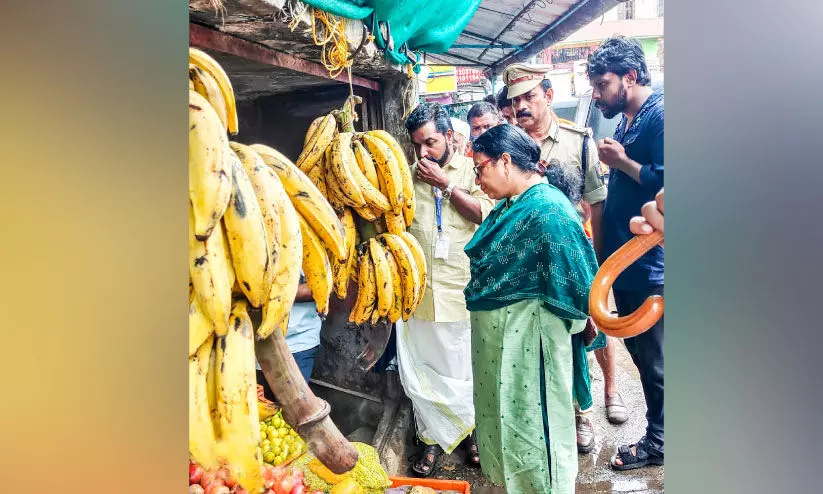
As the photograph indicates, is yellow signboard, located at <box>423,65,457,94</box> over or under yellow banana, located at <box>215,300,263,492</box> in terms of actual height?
over

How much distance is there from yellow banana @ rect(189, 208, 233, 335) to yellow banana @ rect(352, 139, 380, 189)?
0.49 m

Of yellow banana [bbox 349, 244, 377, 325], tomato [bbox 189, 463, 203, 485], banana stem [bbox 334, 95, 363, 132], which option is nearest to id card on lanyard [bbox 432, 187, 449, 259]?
yellow banana [bbox 349, 244, 377, 325]

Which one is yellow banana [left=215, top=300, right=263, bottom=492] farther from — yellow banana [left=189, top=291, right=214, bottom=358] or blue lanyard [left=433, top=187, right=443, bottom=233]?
blue lanyard [left=433, top=187, right=443, bottom=233]

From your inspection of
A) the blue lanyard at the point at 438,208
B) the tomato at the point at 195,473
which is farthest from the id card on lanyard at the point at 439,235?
the tomato at the point at 195,473

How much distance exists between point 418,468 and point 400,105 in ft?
3.62

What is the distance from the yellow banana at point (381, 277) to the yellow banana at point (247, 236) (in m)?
0.43

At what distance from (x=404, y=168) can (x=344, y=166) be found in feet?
0.68

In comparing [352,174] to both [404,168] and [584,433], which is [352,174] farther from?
[584,433]

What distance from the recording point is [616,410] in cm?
150

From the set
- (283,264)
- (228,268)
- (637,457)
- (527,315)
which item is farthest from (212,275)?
(637,457)

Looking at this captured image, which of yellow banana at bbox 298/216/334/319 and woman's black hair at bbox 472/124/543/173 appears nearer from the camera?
yellow banana at bbox 298/216/334/319

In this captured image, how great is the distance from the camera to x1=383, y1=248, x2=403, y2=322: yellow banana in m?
1.62
